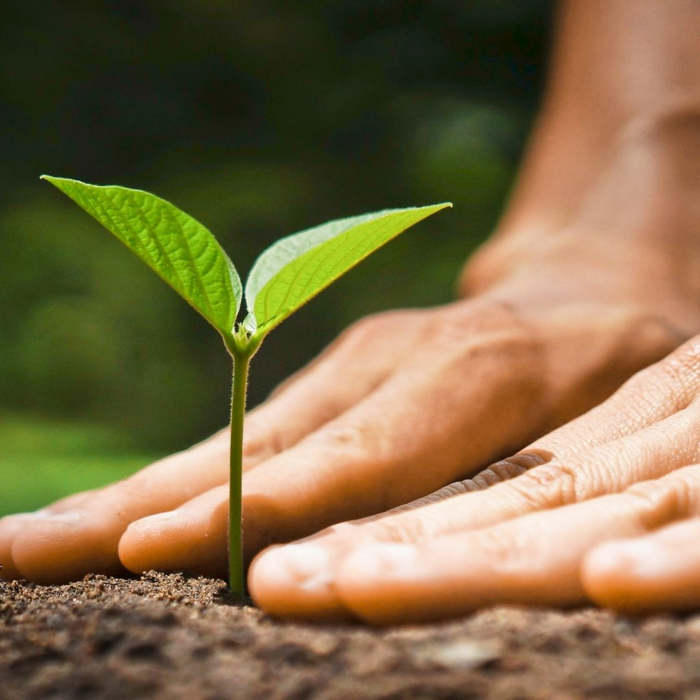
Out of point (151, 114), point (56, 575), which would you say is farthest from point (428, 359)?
point (151, 114)

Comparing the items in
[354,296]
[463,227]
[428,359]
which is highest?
[463,227]

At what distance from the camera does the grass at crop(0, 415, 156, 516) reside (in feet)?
6.80

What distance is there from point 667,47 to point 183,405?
1986 millimetres

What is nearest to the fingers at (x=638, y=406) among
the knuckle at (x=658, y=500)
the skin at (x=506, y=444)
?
the skin at (x=506, y=444)

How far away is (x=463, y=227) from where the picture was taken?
3.34 meters

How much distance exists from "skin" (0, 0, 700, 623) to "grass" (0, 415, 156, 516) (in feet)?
2.75

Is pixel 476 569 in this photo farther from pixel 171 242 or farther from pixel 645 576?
pixel 171 242

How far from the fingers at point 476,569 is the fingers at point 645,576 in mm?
48

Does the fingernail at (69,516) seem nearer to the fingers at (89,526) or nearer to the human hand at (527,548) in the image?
the fingers at (89,526)

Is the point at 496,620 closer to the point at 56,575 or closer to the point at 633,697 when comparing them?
the point at 633,697

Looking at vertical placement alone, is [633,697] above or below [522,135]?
below

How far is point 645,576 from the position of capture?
695mm

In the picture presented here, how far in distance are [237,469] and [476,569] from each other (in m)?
0.30

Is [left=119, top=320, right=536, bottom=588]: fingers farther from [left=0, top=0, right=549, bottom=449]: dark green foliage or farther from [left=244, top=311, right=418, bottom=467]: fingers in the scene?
[left=0, top=0, right=549, bottom=449]: dark green foliage
